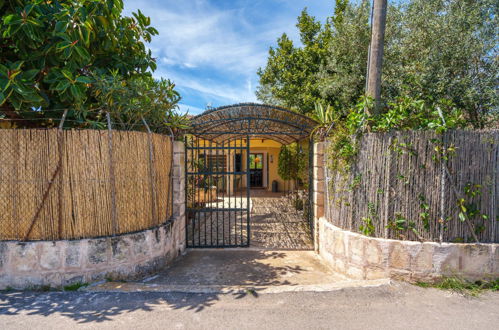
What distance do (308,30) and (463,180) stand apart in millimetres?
12425

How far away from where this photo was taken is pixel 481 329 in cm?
274

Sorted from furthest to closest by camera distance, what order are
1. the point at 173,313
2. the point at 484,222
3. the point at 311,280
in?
the point at 311,280, the point at 484,222, the point at 173,313

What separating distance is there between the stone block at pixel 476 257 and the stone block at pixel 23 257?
5765 millimetres

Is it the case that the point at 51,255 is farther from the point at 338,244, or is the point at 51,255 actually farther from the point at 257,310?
the point at 338,244

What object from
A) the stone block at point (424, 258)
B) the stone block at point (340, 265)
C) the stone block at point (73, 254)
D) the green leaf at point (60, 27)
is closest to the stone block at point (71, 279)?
the stone block at point (73, 254)

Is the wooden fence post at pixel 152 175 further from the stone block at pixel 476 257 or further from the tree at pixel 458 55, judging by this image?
the tree at pixel 458 55

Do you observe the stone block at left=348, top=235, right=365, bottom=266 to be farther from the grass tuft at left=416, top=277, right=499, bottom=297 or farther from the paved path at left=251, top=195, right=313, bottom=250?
the paved path at left=251, top=195, right=313, bottom=250

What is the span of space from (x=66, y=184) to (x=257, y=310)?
3.02 meters

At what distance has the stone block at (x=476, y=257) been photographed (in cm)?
361

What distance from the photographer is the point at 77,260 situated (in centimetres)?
367

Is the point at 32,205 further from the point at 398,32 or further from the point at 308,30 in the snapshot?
the point at 308,30

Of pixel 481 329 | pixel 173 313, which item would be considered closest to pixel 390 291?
pixel 481 329

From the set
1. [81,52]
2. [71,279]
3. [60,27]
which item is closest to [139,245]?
[71,279]

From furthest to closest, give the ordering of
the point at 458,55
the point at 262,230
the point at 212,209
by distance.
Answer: the point at 262,230 < the point at 458,55 < the point at 212,209
